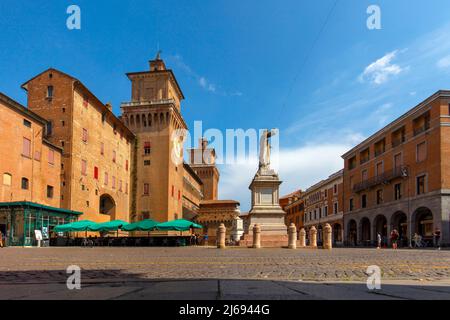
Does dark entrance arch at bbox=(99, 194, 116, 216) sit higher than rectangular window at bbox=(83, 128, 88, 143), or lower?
lower

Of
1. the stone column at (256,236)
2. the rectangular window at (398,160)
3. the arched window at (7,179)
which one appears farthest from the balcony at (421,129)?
the arched window at (7,179)

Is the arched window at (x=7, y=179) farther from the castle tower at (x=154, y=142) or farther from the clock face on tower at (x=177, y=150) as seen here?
the clock face on tower at (x=177, y=150)

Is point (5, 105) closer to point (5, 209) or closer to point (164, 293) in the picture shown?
point (5, 209)

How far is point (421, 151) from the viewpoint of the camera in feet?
125

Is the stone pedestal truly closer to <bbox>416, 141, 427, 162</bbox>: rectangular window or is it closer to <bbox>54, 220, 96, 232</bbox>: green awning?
<bbox>54, 220, 96, 232</bbox>: green awning

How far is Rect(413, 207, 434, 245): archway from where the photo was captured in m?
36.4

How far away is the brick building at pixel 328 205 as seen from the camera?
203ft

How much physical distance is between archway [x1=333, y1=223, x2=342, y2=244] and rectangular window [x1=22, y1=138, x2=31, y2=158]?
146 ft

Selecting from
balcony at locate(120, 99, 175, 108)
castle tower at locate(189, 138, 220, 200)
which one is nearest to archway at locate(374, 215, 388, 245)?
balcony at locate(120, 99, 175, 108)

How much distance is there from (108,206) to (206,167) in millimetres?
54166

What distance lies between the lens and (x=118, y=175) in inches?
2126

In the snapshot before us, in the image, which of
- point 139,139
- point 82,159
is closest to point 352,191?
point 139,139

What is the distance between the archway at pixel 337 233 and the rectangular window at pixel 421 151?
25827 millimetres

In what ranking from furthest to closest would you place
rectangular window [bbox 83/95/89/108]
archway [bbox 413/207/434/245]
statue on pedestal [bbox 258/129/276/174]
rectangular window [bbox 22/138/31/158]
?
rectangular window [bbox 83/95/89/108] < archway [bbox 413/207/434/245] < rectangular window [bbox 22/138/31/158] < statue on pedestal [bbox 258/129/276/174]
